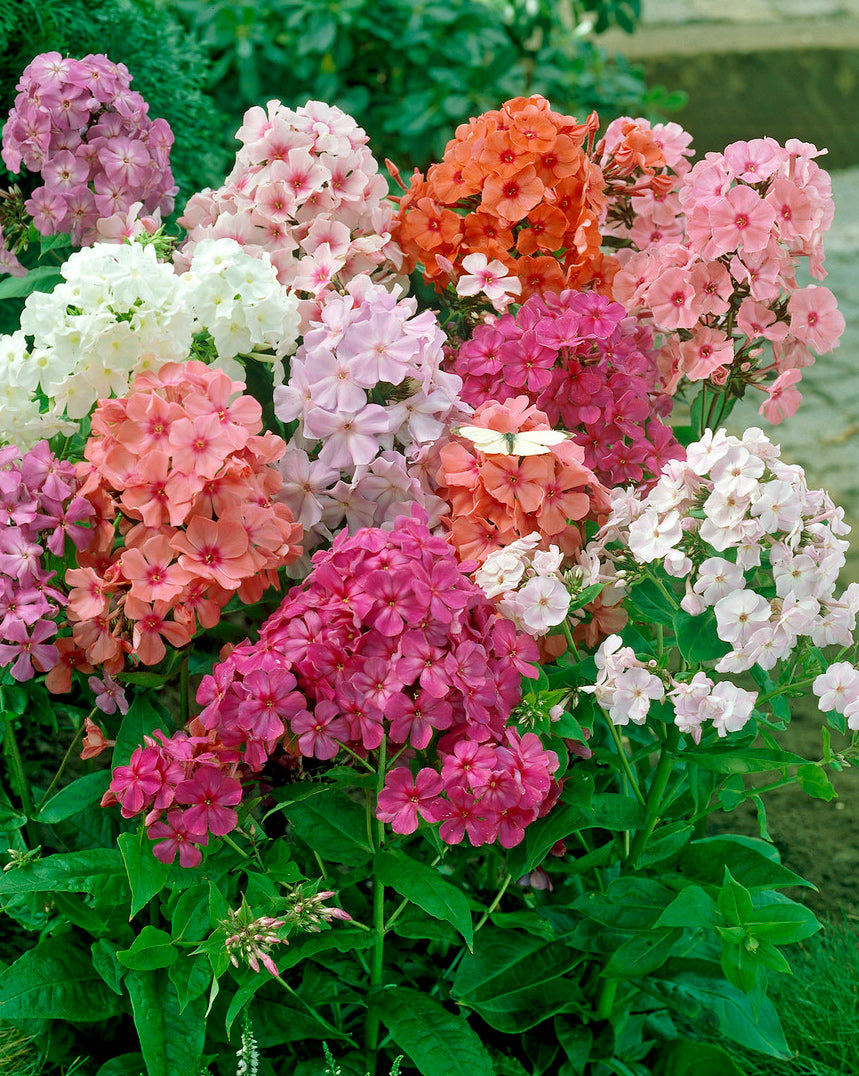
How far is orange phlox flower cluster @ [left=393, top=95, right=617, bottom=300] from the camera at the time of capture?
174 cm

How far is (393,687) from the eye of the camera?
1342 mm

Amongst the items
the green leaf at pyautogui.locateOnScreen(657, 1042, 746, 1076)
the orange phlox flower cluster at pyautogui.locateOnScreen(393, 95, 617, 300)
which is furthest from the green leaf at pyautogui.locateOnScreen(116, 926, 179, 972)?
the orange phlox flower cluster at pyautogui.locateOnScreen(393, 95, 617, 300)

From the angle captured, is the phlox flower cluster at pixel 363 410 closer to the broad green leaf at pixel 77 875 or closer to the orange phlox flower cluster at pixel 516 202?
the orange phlox flower cluster at pixel 516 202

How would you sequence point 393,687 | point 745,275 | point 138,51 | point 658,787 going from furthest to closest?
point 138,51, point 745,275, point 658,787, point 393,687

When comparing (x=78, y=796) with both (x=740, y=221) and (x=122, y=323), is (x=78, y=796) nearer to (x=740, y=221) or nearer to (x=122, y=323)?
(x=122, y=323)

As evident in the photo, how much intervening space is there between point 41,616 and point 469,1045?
0.75 meters

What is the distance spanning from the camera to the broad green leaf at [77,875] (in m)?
1.45

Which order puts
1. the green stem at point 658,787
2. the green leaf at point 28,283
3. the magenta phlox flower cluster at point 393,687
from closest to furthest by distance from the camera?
the magenta phlox flower cluster at point 393,687
the green stem at point 658,787
the green leaf at point 28,283

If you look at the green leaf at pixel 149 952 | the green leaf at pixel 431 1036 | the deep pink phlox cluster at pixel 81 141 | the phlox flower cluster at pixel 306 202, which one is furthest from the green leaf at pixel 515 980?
the deep pink phlox cluster at pixel 81 141

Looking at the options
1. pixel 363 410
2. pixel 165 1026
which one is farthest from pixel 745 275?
pixel 165 1026

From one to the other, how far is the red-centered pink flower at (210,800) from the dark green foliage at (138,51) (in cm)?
155

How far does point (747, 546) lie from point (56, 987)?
3.32ft

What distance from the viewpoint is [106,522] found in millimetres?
1509

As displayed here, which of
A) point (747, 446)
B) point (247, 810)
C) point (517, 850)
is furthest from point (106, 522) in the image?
point (747, 446)
